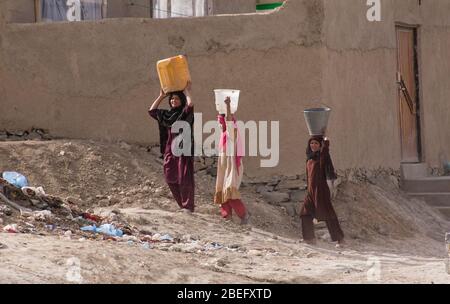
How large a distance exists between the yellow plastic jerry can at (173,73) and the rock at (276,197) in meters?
2.20

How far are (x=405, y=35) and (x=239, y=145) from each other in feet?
15.6

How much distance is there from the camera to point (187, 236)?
11367mm

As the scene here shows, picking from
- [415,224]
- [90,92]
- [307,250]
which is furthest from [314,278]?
[90,92]

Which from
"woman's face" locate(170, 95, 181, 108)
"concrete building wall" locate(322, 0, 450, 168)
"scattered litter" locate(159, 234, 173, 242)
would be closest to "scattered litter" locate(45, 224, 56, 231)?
"scattered litter" locate(159, 234, 173, 242)

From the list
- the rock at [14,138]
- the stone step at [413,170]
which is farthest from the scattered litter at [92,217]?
the stone step at [413,170]

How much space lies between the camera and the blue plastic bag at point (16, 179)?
11.9 m

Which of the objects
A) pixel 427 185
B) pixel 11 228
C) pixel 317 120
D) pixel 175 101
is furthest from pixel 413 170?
pixel 11 228

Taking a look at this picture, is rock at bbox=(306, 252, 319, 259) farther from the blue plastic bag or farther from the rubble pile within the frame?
the rubble pile

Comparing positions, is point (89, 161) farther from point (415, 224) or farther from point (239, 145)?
point (415, 224)

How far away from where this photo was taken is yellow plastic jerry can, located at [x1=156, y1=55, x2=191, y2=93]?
1201cm

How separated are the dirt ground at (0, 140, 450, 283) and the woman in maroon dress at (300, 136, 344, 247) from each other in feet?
0.71

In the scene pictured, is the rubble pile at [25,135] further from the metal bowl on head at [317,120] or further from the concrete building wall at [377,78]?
the metal bowl on head at [317,120]

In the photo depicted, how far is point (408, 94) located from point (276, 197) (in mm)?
3355

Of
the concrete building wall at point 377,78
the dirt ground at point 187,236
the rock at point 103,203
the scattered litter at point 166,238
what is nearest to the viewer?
the dirt ground at point 187,236
